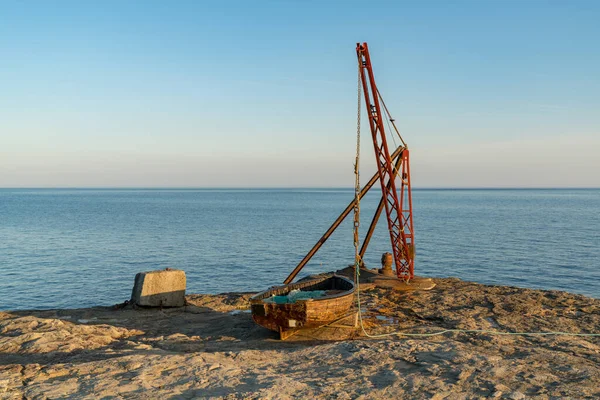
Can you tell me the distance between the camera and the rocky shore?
9039 millimetres

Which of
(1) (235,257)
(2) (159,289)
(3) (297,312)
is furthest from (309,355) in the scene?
(1) (235,257)

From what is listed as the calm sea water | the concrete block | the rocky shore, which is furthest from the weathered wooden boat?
the calm sea water

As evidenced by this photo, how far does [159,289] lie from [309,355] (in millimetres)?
9240

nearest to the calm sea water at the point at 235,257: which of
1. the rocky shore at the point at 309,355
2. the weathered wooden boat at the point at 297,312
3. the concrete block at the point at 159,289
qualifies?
the concrete block at the point at 159,289

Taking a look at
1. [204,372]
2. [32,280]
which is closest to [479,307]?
[204,372]

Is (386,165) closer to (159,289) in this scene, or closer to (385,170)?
(385,170)

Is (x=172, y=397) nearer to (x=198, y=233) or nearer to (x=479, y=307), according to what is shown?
(x=479, y=307)

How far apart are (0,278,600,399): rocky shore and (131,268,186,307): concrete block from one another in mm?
430

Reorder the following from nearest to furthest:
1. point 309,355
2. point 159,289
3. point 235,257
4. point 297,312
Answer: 1. point 309,355
2. point 297,312
3. point 159,289
4. point 235,257

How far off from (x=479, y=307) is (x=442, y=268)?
2061 centimetres

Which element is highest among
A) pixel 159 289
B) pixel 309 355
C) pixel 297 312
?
pixel 297 312

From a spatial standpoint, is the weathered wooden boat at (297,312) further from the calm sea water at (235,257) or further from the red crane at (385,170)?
the calm sea water at (235,257)

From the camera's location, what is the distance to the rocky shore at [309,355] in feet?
29.7

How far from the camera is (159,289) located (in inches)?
733
